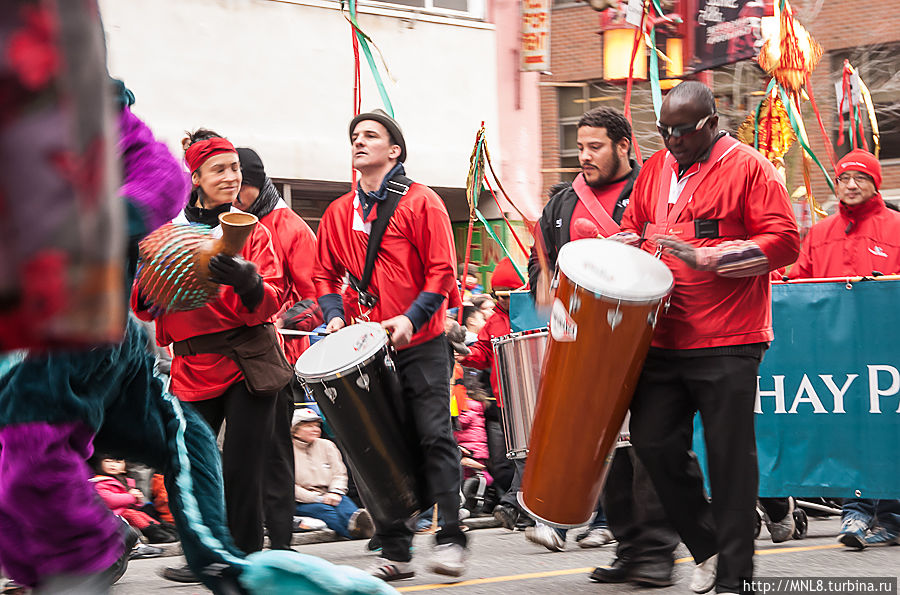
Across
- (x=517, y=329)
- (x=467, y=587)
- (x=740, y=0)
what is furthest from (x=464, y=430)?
(x=740, y=0)

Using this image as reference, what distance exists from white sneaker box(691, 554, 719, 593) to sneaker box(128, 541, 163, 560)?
3523mm

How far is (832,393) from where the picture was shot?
7125mm

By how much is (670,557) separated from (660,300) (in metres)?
1.50

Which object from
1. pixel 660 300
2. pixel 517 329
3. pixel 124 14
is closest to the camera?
pixel 660 300

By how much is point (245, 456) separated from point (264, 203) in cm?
170

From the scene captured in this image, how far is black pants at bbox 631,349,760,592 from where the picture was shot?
176 inches

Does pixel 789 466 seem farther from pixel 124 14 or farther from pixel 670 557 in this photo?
pixel 124 14

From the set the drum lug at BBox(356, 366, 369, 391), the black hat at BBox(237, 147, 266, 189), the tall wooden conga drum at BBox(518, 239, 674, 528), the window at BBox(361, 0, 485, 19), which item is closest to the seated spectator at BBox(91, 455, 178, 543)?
the black hat at BBox(237, 147, 266, 189)

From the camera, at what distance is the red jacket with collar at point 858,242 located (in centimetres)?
769

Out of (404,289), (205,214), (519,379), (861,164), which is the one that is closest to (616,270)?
(404,289)

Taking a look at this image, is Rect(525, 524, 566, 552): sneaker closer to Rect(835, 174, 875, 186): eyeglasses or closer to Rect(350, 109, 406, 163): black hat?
Rect(350, 109, 406, 163): black hat

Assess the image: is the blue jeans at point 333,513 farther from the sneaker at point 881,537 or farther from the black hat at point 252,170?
the sneaker at point 881,537

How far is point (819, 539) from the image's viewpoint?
7.26 meters

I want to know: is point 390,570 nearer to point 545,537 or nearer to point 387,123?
point 545,537
